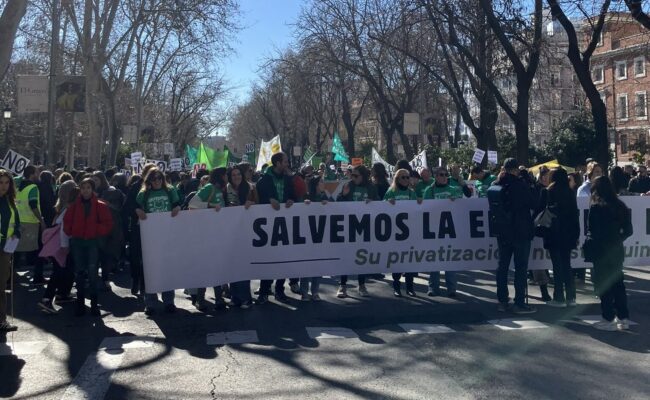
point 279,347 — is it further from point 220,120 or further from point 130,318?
point 220,120

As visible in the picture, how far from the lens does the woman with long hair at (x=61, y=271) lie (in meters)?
9.77

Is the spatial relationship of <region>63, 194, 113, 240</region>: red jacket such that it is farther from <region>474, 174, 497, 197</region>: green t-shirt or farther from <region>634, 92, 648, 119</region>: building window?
<region>634, 92, 648, 119</region>: building window

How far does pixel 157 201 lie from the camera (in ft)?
31.6

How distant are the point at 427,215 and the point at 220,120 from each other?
5595 cm

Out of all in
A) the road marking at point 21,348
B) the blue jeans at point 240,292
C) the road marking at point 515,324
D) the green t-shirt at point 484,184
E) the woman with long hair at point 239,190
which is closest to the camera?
the road marking at point 21,348

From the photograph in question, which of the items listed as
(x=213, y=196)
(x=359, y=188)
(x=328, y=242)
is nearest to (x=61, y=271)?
(x=213, y=196)

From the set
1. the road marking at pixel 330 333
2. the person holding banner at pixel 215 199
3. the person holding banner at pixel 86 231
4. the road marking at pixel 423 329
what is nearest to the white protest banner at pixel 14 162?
the person holding banner at pixel 86 231

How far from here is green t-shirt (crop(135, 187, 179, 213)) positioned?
962 centimetres

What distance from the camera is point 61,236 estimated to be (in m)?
9.47

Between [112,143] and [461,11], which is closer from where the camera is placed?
[461,11]

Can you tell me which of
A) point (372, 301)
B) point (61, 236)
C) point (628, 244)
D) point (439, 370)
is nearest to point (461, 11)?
point (628, 244)

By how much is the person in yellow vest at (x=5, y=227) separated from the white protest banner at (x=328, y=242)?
1.55 m

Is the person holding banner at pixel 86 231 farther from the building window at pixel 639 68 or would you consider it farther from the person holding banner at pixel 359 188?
the building window at pixel 639 68

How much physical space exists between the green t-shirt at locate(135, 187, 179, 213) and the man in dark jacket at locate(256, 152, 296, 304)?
123cm
